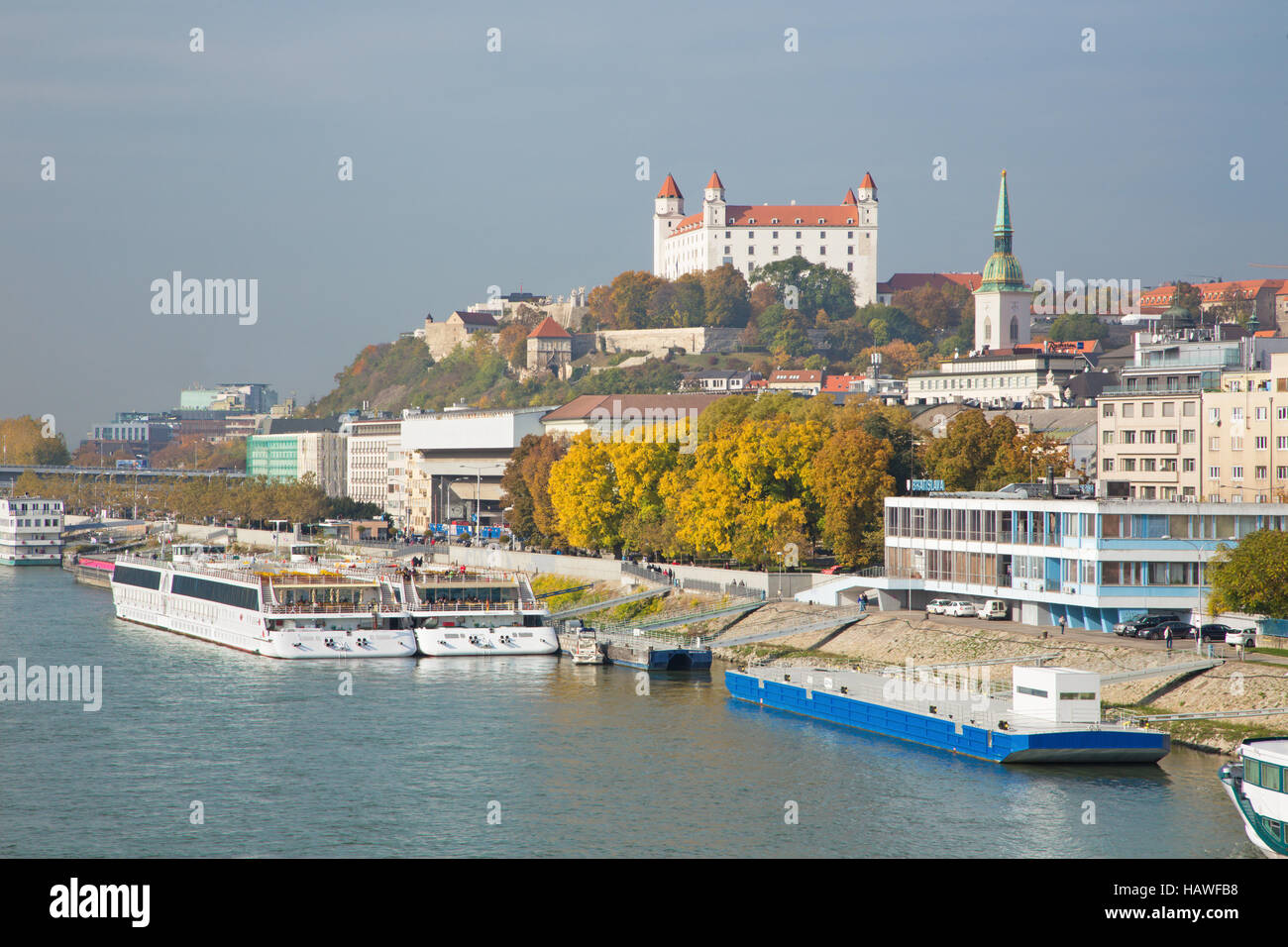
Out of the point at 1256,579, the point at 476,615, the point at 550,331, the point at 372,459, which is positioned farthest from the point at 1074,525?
the point at 550,331

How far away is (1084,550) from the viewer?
46.5m

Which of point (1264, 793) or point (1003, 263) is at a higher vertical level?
point (1003, 263)

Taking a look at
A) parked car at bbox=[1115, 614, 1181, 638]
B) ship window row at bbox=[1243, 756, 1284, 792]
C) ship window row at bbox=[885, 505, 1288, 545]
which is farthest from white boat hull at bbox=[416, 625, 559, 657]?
ship window row at bbox=[1243, 756, 1284, 792]

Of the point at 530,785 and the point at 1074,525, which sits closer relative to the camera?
the point at 530,785

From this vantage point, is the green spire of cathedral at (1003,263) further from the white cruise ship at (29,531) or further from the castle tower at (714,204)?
the white cruise ship at (29,531)

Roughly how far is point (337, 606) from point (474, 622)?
5.05m

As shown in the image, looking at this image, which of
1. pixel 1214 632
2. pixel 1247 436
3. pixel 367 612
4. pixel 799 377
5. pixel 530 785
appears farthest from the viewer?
pixel 799 377

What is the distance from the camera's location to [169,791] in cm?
3200

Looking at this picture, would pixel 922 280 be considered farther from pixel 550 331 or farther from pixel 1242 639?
pixel 1242 639

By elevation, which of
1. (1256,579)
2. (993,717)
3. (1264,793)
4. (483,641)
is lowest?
(483,641)

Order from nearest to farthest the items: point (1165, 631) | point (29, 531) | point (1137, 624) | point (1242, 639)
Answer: point (1242, 639) → point (1165, 631) → point (1137, 624) → point (29, 531)

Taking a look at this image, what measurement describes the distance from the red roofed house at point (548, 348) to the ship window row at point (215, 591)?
313 ft

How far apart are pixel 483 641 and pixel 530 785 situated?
23627mm
